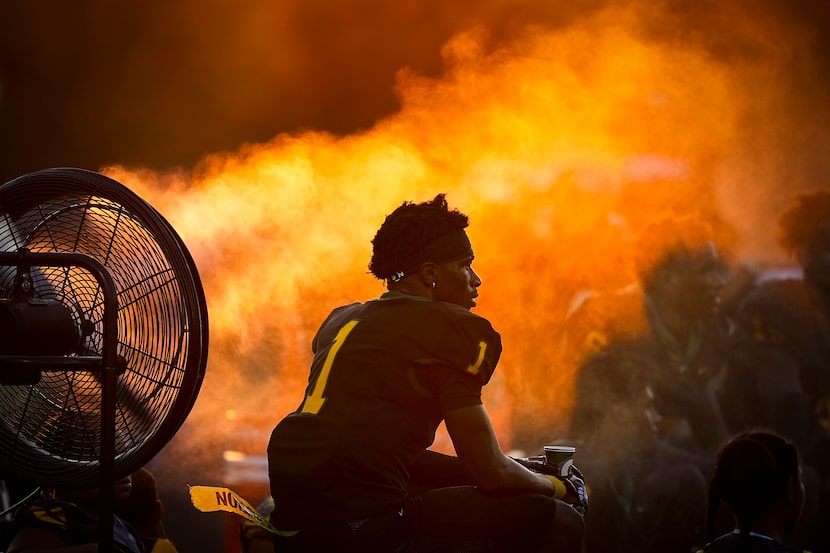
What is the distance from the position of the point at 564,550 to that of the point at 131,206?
4.83 ft

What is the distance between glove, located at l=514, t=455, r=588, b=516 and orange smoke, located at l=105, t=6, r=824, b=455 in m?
3.15

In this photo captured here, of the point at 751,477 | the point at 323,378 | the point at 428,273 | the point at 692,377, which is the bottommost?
the point at 751,477

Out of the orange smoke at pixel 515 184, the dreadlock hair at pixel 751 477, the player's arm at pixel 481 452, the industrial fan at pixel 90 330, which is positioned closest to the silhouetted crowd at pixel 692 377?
the orange smoke at pixel 515 184

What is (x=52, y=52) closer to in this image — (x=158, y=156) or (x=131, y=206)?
(x=158, y=156)

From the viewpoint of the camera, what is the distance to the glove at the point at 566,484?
2.51m

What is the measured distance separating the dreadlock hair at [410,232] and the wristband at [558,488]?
2.51ft

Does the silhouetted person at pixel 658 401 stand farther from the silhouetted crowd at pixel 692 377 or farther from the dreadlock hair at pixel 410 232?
the dreadlock hair at pixel 410 232

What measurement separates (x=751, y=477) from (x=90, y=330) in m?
2.09

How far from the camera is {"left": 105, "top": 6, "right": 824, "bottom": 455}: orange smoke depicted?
18.9 ft

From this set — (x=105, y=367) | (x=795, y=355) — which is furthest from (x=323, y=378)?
(x=795, y=355)

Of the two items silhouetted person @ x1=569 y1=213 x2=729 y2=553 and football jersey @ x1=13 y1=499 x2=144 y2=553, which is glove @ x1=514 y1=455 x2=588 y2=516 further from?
silhouetted person @ x1=569 y1=213 x2=729 y2=553

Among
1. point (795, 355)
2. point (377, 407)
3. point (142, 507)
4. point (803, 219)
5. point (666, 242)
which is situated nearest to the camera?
point (377, 407)

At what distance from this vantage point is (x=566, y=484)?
2.54m

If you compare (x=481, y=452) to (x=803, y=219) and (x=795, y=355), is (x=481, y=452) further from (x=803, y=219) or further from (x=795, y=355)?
(x=803, y=219)
